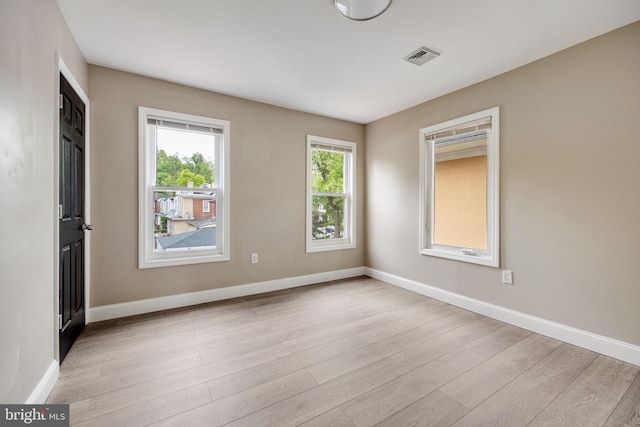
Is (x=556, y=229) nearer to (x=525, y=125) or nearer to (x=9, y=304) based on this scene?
(x=525, y=125)

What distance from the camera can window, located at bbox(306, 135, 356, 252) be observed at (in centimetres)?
397

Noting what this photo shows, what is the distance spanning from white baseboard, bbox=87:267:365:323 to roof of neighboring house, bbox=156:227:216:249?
22.0 inches

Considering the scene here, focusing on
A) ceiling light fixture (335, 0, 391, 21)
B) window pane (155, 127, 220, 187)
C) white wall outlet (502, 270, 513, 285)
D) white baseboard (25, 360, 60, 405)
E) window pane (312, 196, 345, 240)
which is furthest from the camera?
window pane (312, 196, 345, 240)

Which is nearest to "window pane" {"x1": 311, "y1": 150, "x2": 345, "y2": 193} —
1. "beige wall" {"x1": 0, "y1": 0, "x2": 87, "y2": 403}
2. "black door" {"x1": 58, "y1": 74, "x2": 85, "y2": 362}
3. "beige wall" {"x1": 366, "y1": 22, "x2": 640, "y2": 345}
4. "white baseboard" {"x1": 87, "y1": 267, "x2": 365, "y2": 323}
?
"white baseboard" {"x1": 87, "y1": 267, "x2": 365, "y2": 323}

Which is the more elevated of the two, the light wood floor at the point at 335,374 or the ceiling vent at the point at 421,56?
the ceiling vent at the point at 421,56

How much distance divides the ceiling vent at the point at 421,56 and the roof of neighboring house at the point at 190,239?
2.83 m

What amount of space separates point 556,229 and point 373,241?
7.57 feet

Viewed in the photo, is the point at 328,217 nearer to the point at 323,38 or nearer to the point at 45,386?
the point at 323,38

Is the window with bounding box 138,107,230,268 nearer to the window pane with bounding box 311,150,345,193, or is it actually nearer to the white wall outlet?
the window pane with bounding box 311,150,345,193

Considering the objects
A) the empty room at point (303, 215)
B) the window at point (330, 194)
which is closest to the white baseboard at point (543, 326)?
the empty room at point (303, 215)

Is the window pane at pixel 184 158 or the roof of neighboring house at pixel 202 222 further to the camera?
the roof of neighboring house at pixel 202 222

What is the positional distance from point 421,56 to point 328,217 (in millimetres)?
2466

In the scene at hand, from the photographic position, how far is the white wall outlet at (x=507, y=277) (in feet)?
8.66

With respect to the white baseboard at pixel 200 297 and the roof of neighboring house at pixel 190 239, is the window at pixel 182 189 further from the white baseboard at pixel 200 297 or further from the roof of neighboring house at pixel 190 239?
the white baseboard at pixel 200 297
